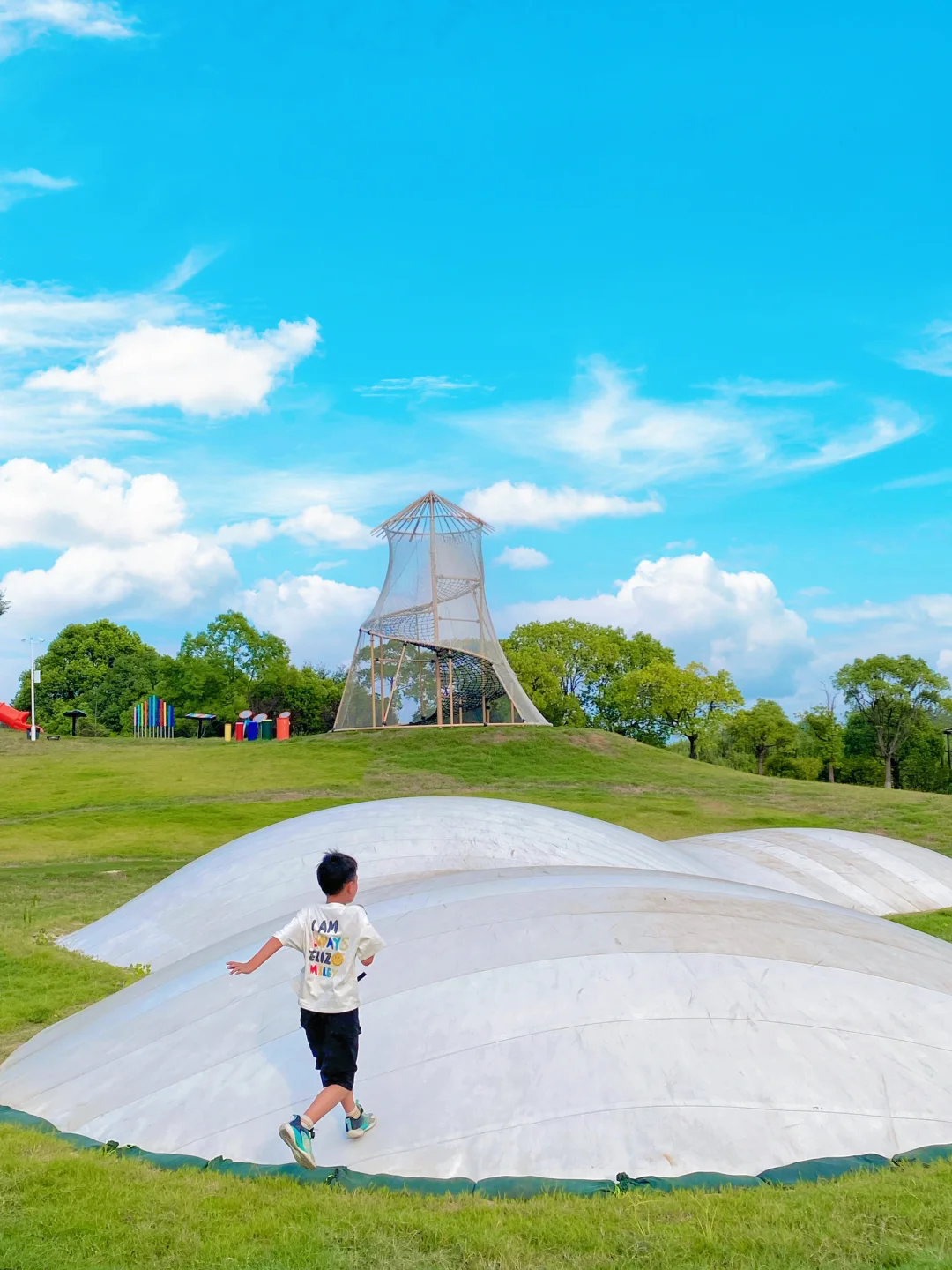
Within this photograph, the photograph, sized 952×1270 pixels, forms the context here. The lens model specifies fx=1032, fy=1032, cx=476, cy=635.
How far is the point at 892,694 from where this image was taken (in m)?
57.9

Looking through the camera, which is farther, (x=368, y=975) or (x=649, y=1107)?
(x=368, y=975)

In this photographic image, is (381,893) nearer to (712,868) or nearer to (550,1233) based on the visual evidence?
(550,1233)

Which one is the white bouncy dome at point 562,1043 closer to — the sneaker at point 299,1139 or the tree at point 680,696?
the sneaker at point 299,1139

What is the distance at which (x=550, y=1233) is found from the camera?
4254 mm

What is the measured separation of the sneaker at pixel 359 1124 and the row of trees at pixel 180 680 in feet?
194

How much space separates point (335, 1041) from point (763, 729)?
196 feet

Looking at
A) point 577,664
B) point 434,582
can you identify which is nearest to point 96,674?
point 577,664

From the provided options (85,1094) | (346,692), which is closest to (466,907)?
(85,1094)

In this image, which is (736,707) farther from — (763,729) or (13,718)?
(13,718)

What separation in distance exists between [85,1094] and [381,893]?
2813mm

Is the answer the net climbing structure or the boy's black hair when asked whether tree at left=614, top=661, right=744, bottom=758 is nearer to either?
the net climbing structure

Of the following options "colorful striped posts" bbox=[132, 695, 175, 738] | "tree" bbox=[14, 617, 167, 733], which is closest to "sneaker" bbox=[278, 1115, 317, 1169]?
"colorful striped posts" bbox=[132, 695, 175, 738]

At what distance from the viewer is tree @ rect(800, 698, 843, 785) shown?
61594 millimetres

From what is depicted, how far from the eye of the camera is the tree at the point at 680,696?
192 ft
